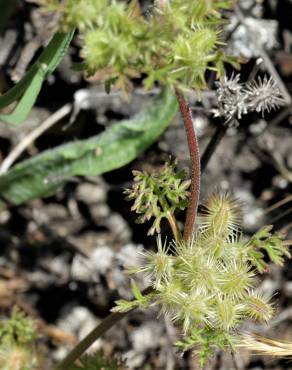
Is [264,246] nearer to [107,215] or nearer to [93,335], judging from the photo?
[93,335]

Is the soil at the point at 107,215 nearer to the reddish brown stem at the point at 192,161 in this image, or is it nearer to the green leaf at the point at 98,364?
the green leaf at the point at 98,364

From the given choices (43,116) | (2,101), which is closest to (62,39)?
(2,101)

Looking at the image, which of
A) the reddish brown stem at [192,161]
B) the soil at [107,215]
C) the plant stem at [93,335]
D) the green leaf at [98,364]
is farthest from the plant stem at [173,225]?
the soil at [107,215]

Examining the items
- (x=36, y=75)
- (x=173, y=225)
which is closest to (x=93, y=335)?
(x=173, y=225)

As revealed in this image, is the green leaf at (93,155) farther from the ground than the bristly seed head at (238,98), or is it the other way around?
the green leaf at (93,155)

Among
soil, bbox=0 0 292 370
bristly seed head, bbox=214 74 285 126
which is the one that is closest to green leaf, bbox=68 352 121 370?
soil, bbox=0 0 292 370

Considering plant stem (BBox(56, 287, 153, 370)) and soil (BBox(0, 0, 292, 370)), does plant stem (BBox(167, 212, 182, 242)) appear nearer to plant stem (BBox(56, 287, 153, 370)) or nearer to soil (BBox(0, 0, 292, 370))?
plant stem (BBox(56, 287, 153, 370))
